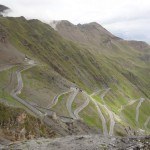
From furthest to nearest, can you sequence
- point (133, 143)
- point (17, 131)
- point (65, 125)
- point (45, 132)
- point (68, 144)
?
1. point (65, 125)
2. point (45, 132)
3. point (17, 131)
4. point (68, 144)
5. point (133, 143)

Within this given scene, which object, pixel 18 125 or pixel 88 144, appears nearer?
pixel 88 144

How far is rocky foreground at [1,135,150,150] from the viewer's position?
40.9 metres

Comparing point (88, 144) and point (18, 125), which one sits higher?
point (88, 144)

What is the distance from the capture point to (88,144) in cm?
4416

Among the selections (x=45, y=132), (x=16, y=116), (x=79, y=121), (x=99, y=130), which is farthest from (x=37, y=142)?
(x=99, y=130)

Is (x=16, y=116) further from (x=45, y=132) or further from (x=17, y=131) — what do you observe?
(x=45, y=132)

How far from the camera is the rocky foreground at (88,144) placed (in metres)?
40.9

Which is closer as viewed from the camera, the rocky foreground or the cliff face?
the rocky foreground

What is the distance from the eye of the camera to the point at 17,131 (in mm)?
80375

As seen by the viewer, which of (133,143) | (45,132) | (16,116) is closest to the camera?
(133,143)

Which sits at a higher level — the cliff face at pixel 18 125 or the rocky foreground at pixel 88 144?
the rocky foreground at pixel 88 144

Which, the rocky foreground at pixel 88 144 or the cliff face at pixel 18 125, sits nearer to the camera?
the rocky foreground at pixel 88 144

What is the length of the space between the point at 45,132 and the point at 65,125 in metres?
38.7

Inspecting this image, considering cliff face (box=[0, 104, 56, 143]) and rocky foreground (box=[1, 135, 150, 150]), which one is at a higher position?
rocky foreground (box=[1, 135, 150, 150])
